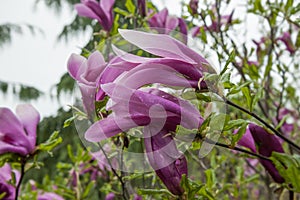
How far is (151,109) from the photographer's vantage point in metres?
0.49

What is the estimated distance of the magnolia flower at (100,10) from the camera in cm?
102

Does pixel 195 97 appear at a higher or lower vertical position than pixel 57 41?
higher

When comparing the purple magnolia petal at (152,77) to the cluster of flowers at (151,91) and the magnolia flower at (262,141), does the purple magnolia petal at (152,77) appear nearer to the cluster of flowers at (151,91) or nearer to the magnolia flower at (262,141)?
the cluster of flowers at (151,91)

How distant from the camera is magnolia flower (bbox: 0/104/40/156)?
2.48ft

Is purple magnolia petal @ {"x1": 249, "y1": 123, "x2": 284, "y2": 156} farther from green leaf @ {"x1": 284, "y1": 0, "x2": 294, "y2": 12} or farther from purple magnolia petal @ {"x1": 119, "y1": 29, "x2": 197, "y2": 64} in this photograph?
green leaf @ {"x1": 284, "y1": 0, "x2": 294, "y2": 12}

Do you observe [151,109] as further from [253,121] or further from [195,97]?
[253,121]

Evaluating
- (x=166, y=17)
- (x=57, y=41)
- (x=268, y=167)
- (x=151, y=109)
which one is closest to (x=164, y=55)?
(x=151, y=109)

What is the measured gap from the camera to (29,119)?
0.81 m

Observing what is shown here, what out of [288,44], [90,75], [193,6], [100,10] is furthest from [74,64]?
[288,44]

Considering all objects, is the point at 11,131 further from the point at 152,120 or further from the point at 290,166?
the point at 290,166

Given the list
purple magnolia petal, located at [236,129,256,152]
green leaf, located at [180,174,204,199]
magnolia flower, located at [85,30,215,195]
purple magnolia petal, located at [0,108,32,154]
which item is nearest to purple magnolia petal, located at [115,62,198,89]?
magnolia flower, located at [85,30,215,195]

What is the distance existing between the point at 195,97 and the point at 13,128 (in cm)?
38

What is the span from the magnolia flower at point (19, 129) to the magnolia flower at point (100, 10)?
317 mm

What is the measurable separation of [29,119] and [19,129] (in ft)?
0.10
